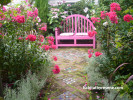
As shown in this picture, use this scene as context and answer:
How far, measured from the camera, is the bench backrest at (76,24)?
22.4 ft

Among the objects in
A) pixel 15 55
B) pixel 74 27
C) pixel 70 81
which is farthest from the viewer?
pixel 74 27

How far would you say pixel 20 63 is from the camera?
2.62 meters

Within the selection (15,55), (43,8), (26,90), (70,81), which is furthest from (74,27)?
(26,90)

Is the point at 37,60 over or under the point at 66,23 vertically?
under

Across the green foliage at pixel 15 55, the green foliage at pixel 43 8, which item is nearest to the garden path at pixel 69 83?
the green foliage at pixel 15 55

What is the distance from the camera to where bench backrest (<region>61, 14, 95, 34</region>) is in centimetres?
684

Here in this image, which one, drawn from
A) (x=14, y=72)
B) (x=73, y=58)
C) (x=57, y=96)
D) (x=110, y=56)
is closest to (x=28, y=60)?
(x=14, y=72)

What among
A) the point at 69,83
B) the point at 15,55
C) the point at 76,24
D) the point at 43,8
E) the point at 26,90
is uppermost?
the point at 43,8

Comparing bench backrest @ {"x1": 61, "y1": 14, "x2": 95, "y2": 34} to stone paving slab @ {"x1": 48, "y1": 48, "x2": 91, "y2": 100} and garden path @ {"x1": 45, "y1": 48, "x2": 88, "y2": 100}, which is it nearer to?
stone paving slab @ {"x1": 48, "y1": 48, "x2": 91, "y2": 100}

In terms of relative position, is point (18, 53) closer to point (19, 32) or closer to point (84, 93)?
point (19, 32)

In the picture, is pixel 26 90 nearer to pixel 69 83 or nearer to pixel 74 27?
pixel 69 83

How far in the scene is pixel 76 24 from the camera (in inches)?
267

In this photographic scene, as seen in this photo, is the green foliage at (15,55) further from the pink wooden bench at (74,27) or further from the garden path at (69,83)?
the pink wooden bench at (74,27)

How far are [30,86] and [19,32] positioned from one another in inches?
40.6
